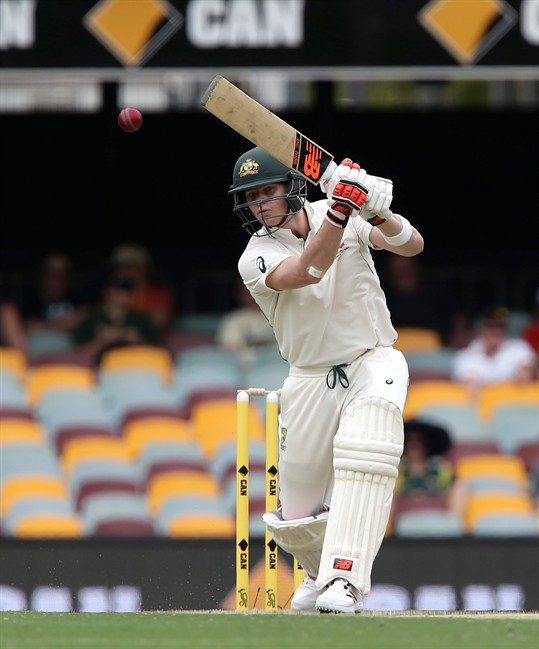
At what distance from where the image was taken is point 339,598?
481cm

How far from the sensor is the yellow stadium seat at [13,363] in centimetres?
953

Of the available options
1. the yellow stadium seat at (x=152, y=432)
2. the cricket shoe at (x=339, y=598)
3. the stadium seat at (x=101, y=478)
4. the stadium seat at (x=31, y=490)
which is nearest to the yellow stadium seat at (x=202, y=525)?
the stadium seat at (x=101, y=478)

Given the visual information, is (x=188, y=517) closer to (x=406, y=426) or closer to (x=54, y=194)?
(x=406, y=426)

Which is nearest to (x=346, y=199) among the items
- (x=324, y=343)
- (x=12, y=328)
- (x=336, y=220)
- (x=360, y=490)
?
(x=336, y=220)

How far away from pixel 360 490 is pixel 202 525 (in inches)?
142

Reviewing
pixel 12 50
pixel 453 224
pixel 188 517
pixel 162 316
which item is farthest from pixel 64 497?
pixel 453 224

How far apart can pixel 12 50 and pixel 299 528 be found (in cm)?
432

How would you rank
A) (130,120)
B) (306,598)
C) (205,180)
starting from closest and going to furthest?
(306,598)
(130,120)
(205,180)

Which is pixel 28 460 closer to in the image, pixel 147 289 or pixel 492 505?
pixel 147 289

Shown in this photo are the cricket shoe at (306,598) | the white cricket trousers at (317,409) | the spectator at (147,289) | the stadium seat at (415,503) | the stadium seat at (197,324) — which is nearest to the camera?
the white cricket trousers at (317,409)

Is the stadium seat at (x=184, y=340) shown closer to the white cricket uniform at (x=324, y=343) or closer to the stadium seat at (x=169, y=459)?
the stadium seat at (x=169, y=459)

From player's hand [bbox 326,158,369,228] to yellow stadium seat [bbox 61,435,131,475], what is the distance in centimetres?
447

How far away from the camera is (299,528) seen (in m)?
5.20

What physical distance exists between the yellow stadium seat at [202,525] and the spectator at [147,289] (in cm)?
171
